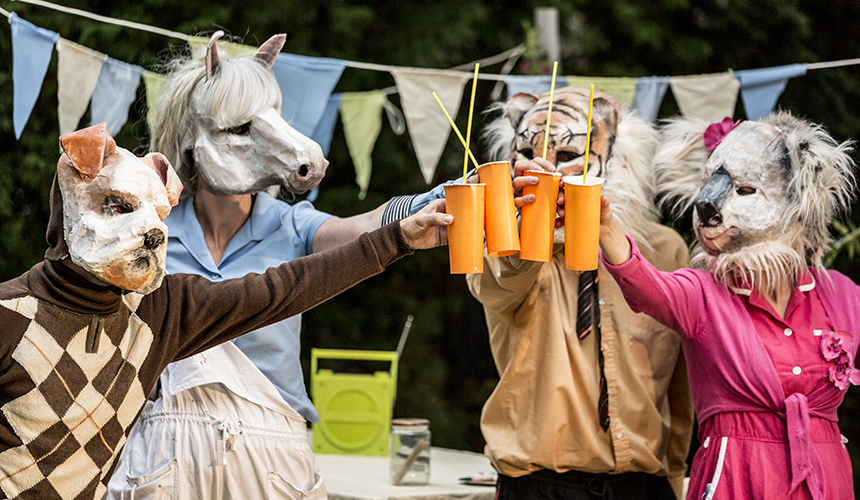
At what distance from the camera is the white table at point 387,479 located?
2.51m

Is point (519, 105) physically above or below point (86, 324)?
above

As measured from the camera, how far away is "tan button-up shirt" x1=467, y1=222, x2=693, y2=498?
80.7 inches

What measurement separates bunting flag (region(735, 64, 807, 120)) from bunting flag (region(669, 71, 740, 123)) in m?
0.05

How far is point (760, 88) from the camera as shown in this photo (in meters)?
2.99

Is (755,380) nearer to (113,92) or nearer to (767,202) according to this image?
(767,202)

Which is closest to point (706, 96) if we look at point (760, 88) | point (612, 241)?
point (760, 88)

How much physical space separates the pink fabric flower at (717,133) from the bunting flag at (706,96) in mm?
854

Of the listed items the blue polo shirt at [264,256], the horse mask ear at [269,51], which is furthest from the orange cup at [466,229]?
the horse mask ear at [269,51]

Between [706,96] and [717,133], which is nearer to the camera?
[717,133]

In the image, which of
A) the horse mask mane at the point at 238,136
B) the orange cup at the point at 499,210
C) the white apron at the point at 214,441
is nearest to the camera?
the orange cup at the point at 499,210

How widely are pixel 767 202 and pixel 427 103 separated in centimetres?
144

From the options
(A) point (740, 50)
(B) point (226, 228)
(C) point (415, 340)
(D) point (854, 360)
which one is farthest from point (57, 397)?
(A) point (740, 50)

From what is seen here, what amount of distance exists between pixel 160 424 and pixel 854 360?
1.62 metres

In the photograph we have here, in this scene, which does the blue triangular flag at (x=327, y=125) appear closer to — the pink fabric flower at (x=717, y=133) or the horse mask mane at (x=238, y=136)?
the horse mask mane at (x=238, y=136)
